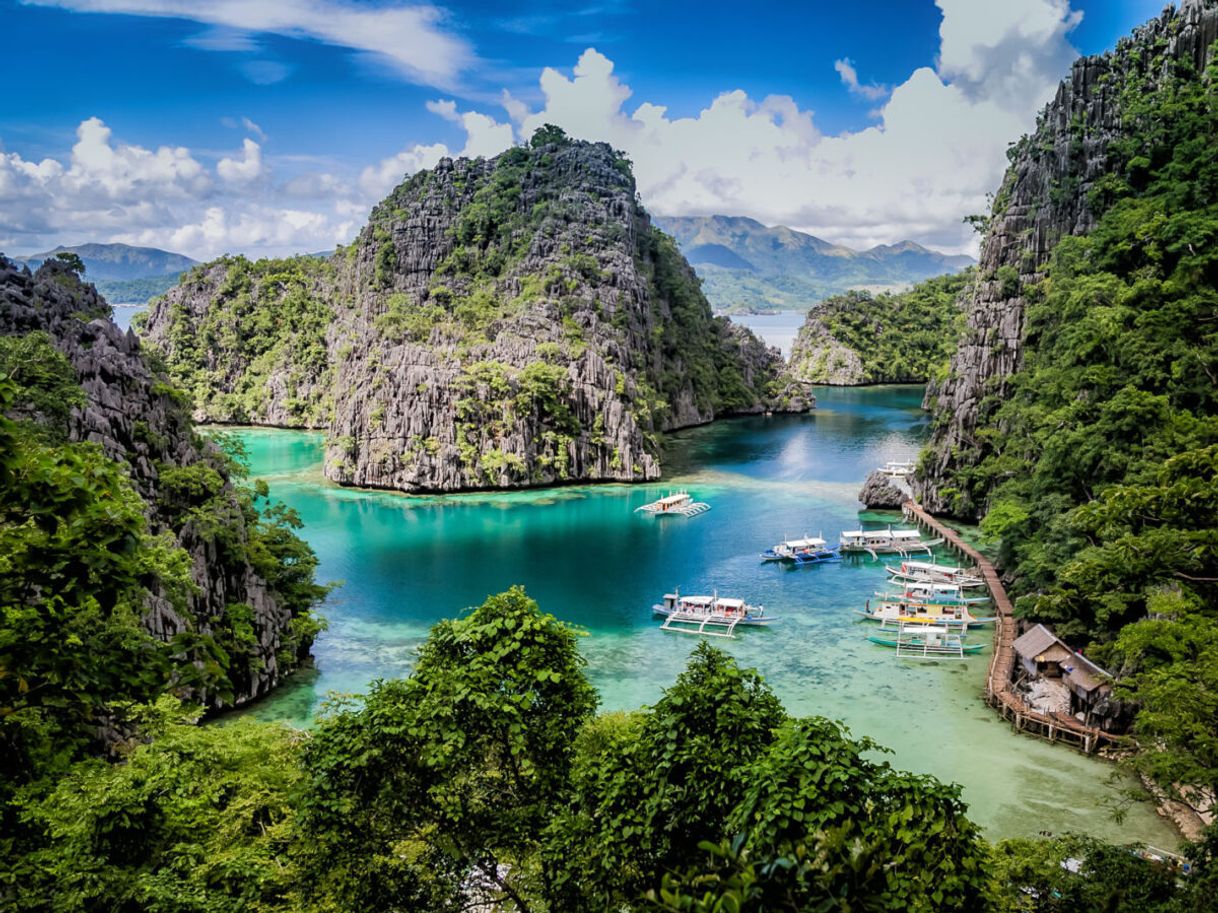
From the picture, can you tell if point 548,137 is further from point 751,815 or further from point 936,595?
point 751,815

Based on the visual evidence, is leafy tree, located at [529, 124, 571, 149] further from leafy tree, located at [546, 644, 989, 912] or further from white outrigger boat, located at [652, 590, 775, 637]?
leafy tree, located at [546, 644, 989, 912]

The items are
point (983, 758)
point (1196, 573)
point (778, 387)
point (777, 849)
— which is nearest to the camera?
point (777, 849)

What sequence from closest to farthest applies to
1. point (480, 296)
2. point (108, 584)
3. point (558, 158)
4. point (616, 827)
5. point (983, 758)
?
point (108, 584) < point (616, 827) < point (983, 758) < point (480, 296) < point (558, 158)

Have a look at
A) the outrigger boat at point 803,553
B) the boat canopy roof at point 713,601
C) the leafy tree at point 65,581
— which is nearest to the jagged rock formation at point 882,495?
the outrigger boat at point 803,553

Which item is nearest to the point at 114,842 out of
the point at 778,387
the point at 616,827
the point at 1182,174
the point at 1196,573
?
the point at 616,827

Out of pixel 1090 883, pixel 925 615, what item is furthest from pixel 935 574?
pixel 1090 883

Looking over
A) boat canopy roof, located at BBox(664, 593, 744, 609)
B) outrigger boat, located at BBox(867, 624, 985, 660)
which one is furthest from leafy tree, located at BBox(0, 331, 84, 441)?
outrigger boat, located at BBox(867, 624, 985, 660)

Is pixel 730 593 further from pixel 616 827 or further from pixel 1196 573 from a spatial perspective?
pixel 616 827
